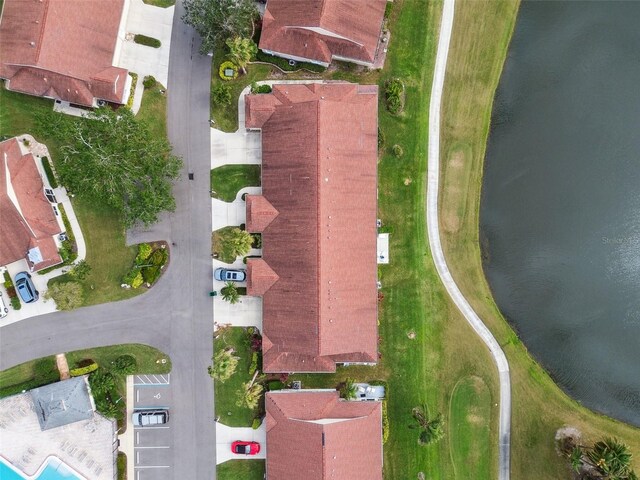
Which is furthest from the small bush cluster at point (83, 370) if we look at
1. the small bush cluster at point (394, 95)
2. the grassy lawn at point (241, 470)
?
the small bush cluster at point (394, 95)

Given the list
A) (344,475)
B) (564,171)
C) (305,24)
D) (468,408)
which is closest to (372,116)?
(305,24)

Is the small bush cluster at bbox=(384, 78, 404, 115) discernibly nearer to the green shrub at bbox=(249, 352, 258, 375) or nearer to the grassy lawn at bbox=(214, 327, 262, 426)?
the grassy lawn at bbox=(214, 327, 262, 426)

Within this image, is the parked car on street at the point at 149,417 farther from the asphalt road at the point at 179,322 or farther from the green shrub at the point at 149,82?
the green shrub at the point at 149,82

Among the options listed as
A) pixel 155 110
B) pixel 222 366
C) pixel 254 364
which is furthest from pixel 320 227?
pixel 155 110

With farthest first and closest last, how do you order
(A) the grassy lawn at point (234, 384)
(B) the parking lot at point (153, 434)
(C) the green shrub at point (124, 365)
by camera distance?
(B) the parking lot at point (153, 434), (A) the grassy lawn at point (234, 384), (C) the green shrub at point (124, 365)

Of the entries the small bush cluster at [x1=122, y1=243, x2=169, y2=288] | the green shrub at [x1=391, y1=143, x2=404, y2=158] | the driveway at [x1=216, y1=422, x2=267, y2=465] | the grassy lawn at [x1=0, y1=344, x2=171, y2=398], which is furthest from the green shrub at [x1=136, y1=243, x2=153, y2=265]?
the green shrub at [x1=391, y1=143, x2=404, y2=158]

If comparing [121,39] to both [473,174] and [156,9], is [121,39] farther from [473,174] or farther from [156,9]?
[473,174]

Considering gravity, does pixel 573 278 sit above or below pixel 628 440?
above
